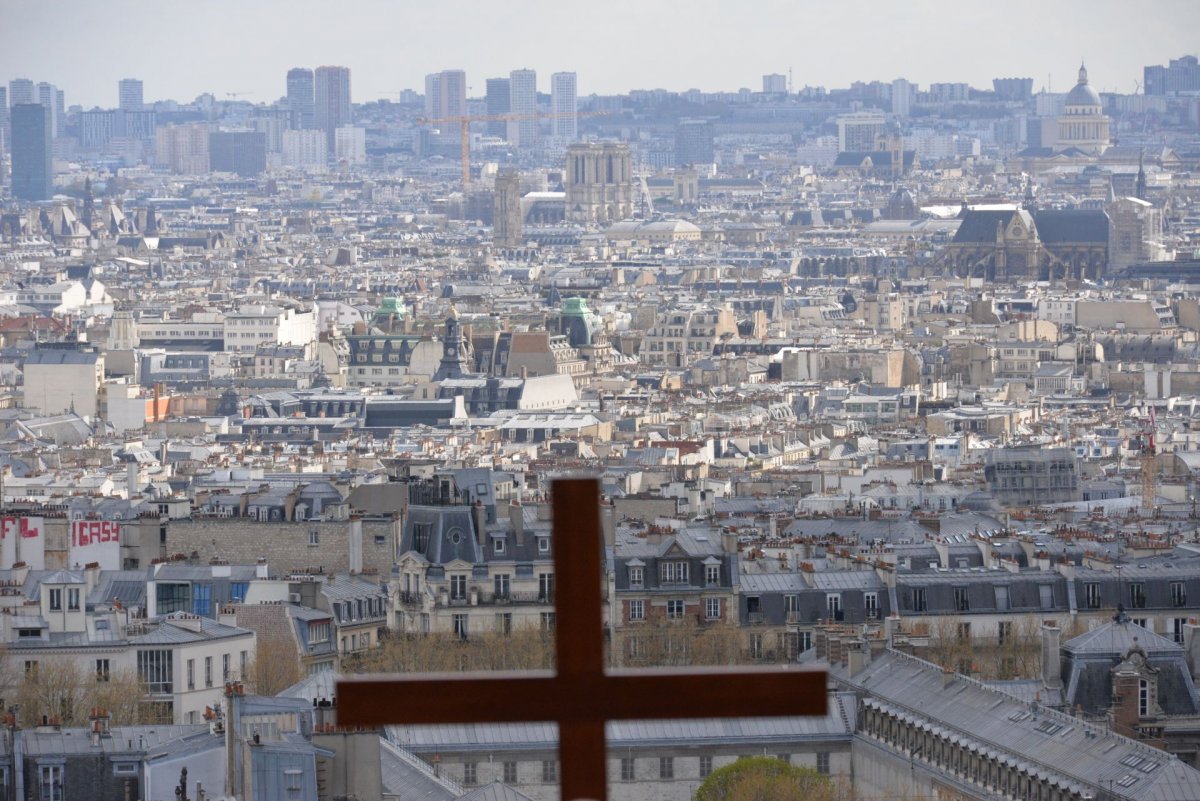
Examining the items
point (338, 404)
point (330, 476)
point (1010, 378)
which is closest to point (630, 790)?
point (330, 476)

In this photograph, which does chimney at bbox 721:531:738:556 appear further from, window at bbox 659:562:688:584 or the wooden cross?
the wooden cross

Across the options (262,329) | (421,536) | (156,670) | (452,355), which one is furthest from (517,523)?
(262,329)

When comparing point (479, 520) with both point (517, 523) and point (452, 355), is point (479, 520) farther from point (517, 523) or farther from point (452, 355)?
point (452, 355)

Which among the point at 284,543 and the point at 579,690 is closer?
the point at 579,690

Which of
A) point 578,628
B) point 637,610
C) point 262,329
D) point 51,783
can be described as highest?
point 578,628

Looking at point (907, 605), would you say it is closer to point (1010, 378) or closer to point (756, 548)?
point (756, 548)

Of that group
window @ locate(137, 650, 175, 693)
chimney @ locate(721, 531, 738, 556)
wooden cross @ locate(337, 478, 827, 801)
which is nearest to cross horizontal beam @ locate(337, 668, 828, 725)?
wooden cross @ locate(337, 478, 827, 801)
